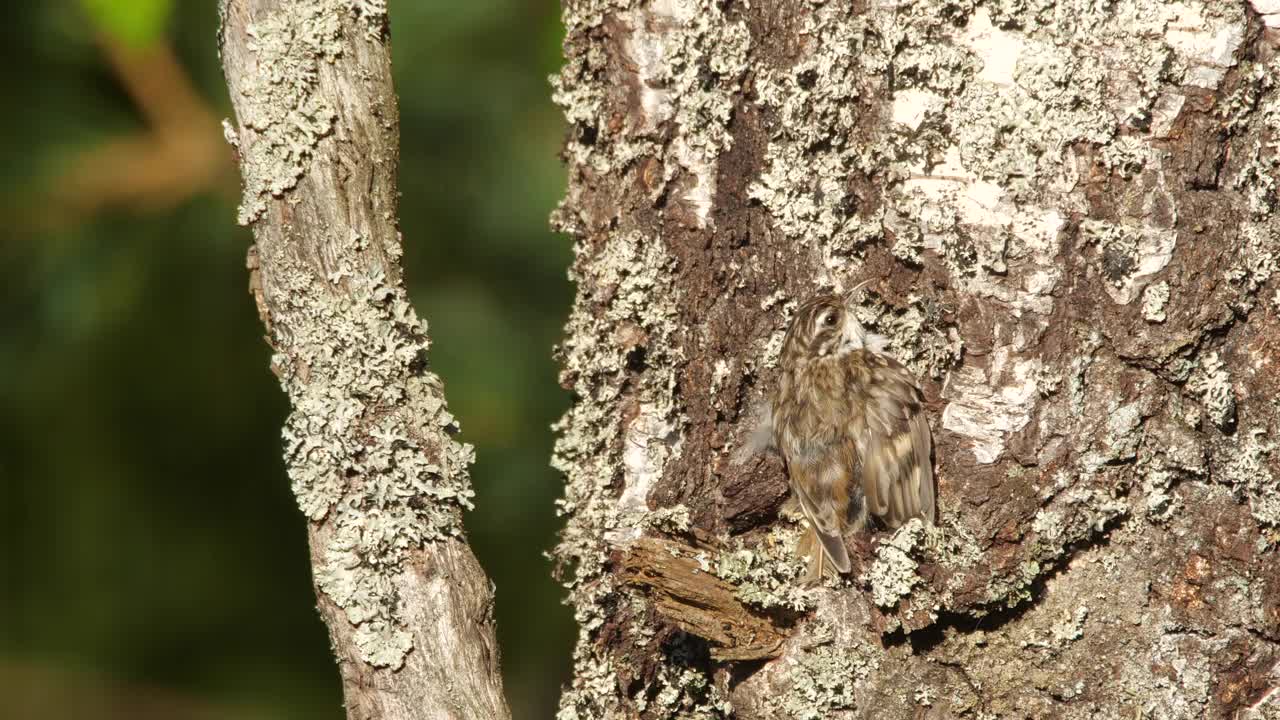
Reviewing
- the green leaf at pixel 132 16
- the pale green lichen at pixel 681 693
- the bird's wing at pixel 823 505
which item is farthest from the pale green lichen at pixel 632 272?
the green leaf at pixel 132 16

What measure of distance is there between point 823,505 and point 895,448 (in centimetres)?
19

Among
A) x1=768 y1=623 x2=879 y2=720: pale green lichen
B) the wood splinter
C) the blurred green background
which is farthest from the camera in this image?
the blurred green background

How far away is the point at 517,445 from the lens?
4031mm

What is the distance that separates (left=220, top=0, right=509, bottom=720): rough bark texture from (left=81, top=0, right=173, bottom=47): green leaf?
1.06 metres

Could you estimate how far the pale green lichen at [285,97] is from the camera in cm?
186

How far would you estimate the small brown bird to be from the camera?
7.11 feet

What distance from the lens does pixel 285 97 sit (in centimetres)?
192

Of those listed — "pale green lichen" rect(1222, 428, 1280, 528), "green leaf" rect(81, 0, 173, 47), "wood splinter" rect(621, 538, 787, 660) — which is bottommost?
"wood splinter" rect(621, 538, 787, 660)

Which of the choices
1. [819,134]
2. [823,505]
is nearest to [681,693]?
[823,505]

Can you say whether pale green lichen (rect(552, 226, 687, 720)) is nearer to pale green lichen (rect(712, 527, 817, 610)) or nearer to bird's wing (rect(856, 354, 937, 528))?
pale green lichen (rect(712, 527, 817, 610))

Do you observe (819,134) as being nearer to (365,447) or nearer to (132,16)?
(365,447)

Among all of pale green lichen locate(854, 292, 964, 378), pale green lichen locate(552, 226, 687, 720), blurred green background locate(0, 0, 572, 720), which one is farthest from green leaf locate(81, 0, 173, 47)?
pale green lichen locate(854, 292, 964, 378)

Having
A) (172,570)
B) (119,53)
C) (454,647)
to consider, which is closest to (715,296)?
(454,647)

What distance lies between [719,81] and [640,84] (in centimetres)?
17
